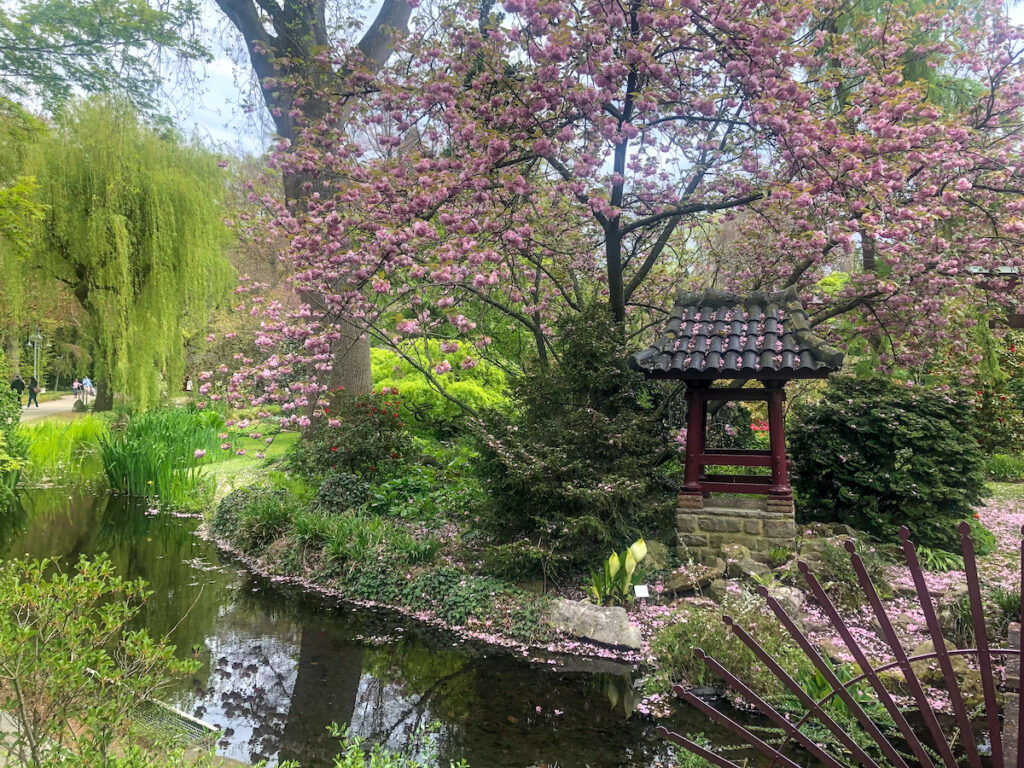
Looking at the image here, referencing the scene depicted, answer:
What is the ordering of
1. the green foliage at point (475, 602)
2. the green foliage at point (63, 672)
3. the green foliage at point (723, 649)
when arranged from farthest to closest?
the green foliage at point (475, 602) < the green foliage at point (723, 649) < the green foliage at point (63, 672)

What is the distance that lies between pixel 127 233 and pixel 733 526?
32.8 ft

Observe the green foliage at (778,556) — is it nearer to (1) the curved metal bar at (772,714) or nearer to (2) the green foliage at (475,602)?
(2) the green foliage at (475,602)

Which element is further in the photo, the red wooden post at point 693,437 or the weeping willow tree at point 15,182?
the weeping willow tree at point 15,182

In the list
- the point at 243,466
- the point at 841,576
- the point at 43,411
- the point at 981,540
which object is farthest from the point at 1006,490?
the point at 43,411

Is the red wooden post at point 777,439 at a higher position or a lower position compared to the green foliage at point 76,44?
lower

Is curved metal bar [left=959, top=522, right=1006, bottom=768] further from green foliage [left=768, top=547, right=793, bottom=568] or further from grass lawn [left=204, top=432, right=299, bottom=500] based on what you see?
grass lawn [left=204, top=432, right=299, bottom=500]

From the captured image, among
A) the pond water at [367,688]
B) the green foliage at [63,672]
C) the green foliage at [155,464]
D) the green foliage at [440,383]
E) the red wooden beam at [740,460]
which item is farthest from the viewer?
the green foliage at [440,383]

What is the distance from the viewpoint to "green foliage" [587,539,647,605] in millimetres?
4969

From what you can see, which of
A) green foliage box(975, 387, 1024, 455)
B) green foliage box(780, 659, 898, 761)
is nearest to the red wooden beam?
green foliage box(780, 659, 898, 761)

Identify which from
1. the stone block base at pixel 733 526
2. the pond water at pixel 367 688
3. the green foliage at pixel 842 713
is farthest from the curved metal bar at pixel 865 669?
the stone block base at pixel 733 526

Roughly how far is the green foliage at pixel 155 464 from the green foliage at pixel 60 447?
1.37 feet

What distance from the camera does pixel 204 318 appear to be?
36.4ft

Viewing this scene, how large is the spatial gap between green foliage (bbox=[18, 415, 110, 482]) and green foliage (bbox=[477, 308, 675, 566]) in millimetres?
7221

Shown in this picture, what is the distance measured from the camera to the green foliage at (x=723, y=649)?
369 cm
